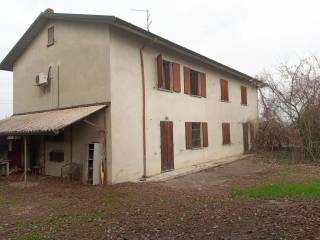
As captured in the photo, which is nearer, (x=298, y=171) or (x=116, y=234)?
(x=116, y=234)

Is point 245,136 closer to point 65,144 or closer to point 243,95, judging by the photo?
point 243,95

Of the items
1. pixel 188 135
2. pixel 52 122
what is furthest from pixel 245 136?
pixel 52 122

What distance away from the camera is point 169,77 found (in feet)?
49.7

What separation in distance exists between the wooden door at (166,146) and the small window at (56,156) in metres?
3.95

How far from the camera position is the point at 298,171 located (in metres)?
14.1

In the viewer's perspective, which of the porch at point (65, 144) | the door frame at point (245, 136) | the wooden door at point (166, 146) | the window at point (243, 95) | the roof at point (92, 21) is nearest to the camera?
the porch at point (65, 144)

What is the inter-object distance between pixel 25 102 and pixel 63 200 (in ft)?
27.0

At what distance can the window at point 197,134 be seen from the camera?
16.3m

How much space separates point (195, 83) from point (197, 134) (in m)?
2.50

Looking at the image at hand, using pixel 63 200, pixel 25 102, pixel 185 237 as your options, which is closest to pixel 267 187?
pixel 185 237

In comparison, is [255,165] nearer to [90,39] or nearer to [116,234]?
[90,39]

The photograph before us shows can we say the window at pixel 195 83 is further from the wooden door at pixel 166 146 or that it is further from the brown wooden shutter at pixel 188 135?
the wooden door at pixel 166 146

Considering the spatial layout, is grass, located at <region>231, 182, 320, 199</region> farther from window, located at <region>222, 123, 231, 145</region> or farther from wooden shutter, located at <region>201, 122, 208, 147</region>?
window, located at <region>222, 123, 231, 145</region>

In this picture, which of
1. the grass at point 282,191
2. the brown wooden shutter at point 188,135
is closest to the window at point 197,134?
the brown wooden shutter at point 188,135
